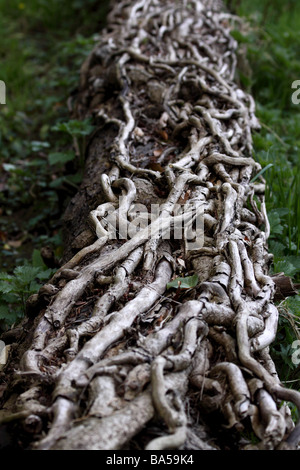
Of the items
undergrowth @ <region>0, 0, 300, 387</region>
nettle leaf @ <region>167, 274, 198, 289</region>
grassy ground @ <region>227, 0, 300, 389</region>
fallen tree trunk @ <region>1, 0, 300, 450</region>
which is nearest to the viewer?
fallen tree trunk @ <region>1, 0, 300, 450</region>

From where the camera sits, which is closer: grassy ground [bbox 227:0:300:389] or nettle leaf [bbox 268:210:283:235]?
grassy ground [bbox 227:0:300:389]

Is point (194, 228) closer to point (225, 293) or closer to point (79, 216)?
point (225, 293)

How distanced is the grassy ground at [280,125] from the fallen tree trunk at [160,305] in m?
0.18

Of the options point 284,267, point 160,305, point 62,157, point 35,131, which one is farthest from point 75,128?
point 160,305

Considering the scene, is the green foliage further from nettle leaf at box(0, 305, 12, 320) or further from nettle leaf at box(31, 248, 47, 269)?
nettle leaf at box(31, 248, 47, 269)

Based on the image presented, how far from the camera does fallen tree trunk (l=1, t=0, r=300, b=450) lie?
1.48 m

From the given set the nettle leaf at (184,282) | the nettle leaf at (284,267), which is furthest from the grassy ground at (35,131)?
the nettle leaf at (284,267)

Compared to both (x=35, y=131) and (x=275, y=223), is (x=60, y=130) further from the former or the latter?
(x=275, y=223)

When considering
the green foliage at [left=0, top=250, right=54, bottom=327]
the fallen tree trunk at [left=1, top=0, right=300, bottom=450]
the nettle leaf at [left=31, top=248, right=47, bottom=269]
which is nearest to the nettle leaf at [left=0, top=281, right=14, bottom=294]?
the green foliage at [left=0, top=250, right=54, bottom=327]

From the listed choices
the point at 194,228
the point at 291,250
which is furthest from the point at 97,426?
the point at 291,250

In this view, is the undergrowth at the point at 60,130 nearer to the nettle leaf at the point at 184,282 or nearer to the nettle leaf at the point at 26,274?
the nettle leaf at the point at 26,274

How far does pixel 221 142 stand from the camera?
116 inches

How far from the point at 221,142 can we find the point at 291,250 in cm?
78

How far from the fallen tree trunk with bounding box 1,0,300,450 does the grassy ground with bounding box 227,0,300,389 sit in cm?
18
